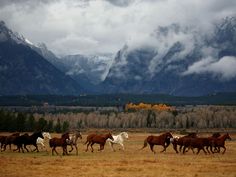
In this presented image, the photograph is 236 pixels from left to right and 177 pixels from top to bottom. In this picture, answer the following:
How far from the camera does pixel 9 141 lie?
5359cm

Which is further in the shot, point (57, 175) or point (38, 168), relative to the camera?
point (38, 168)

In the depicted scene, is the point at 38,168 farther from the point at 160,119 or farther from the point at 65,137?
the point at 160,119

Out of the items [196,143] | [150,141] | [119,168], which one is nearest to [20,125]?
[150,141]

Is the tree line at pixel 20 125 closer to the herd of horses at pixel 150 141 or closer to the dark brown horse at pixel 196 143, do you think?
the herd of horses at pixel 150 141

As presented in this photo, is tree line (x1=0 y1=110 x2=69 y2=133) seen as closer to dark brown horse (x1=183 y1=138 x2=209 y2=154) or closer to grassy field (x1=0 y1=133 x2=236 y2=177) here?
dark brown horse (x1=183 y1=138 x2=209 y2=154)

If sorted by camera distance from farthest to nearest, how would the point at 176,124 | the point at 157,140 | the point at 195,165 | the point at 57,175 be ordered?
the point at 176,124 → the point at 157,140 → the point at 195,165 → the point at 57,175

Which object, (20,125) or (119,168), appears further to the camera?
(20,125)

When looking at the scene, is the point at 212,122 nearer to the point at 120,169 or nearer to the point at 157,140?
the point at 157,140

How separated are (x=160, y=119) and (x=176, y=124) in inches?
372

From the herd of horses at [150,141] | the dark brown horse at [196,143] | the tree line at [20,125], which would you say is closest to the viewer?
the herd of horses at [150,141]

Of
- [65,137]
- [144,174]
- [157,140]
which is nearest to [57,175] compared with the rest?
[144,174]

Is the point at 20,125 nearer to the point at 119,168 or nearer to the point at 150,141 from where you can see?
the point at 150,141

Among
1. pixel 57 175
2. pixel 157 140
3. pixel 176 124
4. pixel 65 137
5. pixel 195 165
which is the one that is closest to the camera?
pixel 57 175

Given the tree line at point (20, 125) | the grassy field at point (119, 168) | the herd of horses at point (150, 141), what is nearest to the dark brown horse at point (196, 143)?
the herd of horses at point (150, 141)
